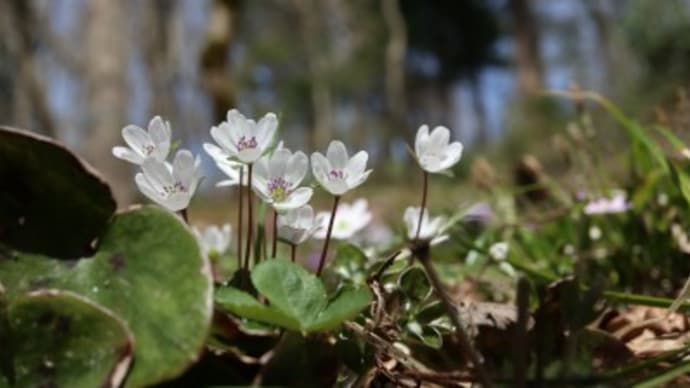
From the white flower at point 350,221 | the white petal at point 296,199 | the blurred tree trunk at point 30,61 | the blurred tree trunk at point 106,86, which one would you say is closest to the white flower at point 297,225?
the white petal at point 296,199

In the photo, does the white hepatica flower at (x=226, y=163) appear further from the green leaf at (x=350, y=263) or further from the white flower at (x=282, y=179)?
the green leaf at (x=350, y=263)

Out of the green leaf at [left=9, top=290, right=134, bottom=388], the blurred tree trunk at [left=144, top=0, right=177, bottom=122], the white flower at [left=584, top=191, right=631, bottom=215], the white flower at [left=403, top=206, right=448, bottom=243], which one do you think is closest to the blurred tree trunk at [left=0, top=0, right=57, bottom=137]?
the blurred tree trunk at [left=144, top=0, right=177, bottom=122]

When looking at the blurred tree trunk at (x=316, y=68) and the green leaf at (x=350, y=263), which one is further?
the blurred tree trunk at (x=316, y=68)

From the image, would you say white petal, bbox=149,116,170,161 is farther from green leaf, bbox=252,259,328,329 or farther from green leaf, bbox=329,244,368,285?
green leaf, bbox=329,244,368,285

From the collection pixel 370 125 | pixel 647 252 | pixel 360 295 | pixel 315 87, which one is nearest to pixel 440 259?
pixel 647 252

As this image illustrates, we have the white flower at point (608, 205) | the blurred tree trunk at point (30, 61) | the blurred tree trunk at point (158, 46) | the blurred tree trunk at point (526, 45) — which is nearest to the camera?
the white flower at point (608, 205)

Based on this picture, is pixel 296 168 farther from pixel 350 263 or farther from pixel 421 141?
pixel 350 263
